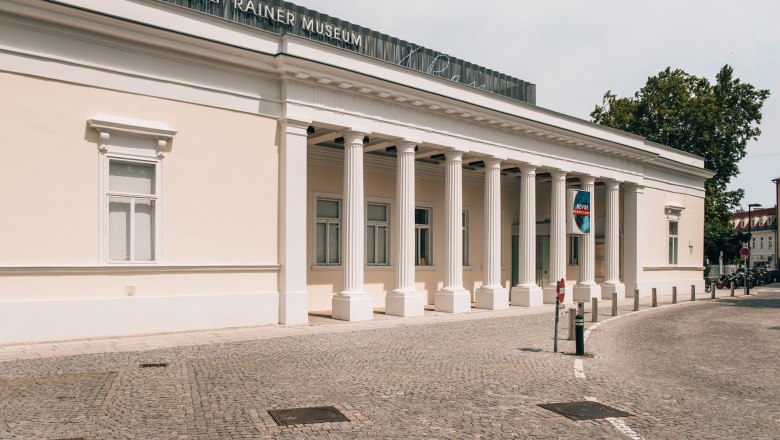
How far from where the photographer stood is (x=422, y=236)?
24344mm

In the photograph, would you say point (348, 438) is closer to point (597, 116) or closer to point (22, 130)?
point (22, 130)

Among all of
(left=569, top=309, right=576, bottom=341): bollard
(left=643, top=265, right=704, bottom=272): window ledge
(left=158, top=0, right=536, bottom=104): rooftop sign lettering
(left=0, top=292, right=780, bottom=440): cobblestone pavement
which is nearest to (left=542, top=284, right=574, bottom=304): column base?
(left=643, top=265, right=704, bottom=272): window ledge

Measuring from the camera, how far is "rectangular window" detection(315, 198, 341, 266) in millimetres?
21016

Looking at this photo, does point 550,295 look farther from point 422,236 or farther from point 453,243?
point 453,243

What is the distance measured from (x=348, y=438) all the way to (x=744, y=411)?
4.74 m

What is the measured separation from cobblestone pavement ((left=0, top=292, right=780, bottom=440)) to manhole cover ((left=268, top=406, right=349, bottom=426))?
0.15m

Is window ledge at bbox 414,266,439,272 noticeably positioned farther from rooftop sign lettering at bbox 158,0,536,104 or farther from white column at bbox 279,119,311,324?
white column at bbox 279,119,311,324

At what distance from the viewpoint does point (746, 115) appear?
42.6 m

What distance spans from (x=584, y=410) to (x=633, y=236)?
2332 centimetres

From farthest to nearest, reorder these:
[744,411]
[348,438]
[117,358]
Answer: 1. [117,358]
2. [744,411]
3. [348,438]

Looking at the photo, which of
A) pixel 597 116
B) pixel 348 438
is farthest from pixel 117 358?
pixel 597 116

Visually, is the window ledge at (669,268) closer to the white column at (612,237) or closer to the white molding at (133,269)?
the white column at (612,237)

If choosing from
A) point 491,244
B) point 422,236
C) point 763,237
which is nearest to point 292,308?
point 491,244

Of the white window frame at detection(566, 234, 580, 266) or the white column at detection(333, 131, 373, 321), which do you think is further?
the white window frame at detection(566, 234, 580, 266)
